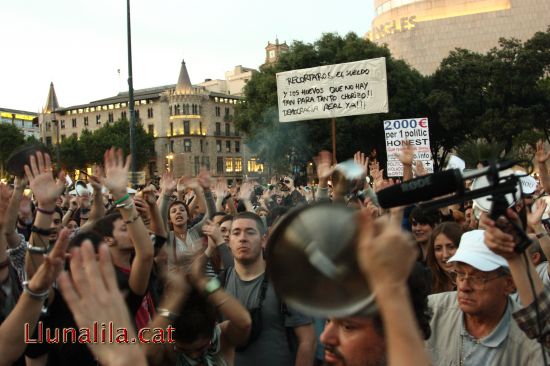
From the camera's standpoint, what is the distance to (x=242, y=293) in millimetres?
3883

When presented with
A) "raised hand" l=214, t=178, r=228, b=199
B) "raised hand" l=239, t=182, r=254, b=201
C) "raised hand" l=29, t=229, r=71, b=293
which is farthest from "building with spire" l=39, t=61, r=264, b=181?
"raised hand" l=29, t=229, r=71, b=293

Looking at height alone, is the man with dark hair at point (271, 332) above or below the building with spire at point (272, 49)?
below

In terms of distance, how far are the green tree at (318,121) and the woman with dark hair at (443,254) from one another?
28.6 m

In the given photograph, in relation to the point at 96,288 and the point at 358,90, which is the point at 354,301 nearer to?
the point at 96,288

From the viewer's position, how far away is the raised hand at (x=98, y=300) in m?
1.73

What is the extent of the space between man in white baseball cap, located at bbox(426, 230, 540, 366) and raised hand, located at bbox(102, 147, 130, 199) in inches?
84.3

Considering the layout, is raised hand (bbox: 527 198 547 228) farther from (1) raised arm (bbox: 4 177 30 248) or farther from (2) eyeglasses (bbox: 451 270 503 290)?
(1) raised arm (bbox: 4 177 30 248)

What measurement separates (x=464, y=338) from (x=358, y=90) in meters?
9.63

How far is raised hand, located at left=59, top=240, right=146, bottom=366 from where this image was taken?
68.2 inches

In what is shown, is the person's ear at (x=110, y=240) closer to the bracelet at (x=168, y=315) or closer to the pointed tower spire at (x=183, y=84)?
the bracelet at (x=168, y=315)

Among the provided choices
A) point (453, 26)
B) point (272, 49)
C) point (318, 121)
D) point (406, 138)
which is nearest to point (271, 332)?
point (406, 138)

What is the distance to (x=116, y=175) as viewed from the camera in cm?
411

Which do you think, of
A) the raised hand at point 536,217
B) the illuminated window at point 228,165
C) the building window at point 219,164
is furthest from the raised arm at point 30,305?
the illuminated window at point 228,165

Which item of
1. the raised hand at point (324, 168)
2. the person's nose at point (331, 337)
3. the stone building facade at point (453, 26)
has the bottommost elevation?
the person's nose at point (331, 337)
